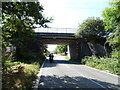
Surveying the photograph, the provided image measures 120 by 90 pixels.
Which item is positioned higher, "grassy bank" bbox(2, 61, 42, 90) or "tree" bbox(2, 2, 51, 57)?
"tree" bbox(2, 2, 51, 57)

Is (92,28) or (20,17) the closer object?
(20,17)

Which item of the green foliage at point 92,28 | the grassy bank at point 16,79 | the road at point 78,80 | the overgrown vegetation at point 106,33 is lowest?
the road at point 78,80

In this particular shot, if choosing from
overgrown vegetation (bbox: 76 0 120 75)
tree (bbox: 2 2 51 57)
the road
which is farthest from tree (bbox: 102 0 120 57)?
tree (bbox: 2 2 51 57)

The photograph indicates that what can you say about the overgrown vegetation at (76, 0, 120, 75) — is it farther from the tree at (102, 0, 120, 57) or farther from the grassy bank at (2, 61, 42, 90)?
the grassy bank at (2, 61, 42, 90)

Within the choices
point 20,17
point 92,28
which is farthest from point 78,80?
point 92,28

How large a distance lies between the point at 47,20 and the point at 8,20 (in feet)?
9.14

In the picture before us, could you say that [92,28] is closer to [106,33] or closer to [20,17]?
[106,33]

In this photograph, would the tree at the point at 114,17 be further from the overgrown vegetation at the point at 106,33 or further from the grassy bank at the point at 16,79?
the grassy bank at the point at 16,79

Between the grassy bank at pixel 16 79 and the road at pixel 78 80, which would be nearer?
the grassy bank at pixel 16 79

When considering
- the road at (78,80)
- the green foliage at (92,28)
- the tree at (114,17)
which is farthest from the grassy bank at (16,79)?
the green foliage at (92,28)

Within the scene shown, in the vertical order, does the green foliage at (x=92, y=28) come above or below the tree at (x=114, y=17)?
above

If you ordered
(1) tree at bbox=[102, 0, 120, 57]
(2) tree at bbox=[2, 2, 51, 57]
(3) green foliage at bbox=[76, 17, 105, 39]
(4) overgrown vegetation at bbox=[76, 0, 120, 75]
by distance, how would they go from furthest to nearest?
(3) green foliage at bbox=[76, 17, 105, 39], (4) overgrown vegetation at bbox=[76, 0, 120, 75], (1) tree at bbox=[102, 0, 120, 57], (2) tree at bbox=[2, 2, 51, 57]

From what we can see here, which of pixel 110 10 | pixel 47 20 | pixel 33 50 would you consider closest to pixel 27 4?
pixel 47 20

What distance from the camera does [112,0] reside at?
9.28 metres
